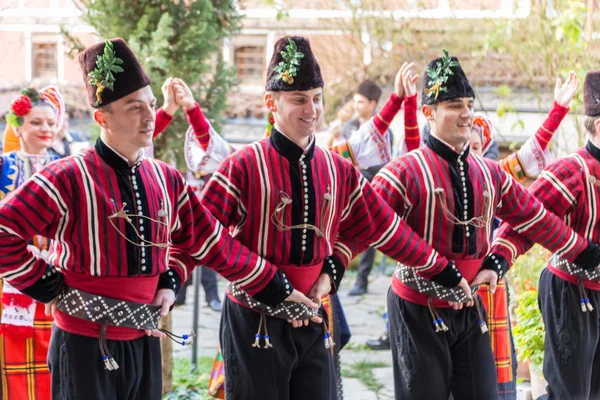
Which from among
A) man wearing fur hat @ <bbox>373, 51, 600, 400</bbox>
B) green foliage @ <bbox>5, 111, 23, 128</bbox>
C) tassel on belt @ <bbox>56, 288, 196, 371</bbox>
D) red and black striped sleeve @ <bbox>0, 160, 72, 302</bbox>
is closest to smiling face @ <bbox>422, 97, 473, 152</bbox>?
man wearing fur hat @ <bbox>373, 51, 600, 400</bbox>

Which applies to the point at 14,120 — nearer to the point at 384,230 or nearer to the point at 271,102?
the point at 271,102

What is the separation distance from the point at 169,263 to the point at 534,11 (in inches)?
203

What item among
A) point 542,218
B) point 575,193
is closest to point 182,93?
point 542,218

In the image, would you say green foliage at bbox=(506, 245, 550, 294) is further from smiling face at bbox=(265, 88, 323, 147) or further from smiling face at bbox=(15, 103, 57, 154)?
smiling face at bbox=(15, 103, 57, 154)

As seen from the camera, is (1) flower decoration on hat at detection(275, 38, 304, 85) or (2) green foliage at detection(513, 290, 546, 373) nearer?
(1) flower decoration on hat at detection(275, 38, 304, 85)

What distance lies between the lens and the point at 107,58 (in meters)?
3.16

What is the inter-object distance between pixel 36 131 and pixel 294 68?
68.9 inches

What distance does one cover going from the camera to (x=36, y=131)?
14.8 ft

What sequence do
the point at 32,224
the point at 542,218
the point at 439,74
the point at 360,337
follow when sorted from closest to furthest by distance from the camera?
the point at 32,224 < the point at 439,74 < the point at 542,218 < the point at 360,337

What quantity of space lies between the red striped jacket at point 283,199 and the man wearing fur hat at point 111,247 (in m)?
0.13

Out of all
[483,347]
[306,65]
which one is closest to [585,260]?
[483,347]

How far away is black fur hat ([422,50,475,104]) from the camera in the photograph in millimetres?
3809

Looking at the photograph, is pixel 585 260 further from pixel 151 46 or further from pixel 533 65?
pixel 533 65

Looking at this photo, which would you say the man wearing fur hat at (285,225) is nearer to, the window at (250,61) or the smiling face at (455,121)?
the smiling face at (455,121)
